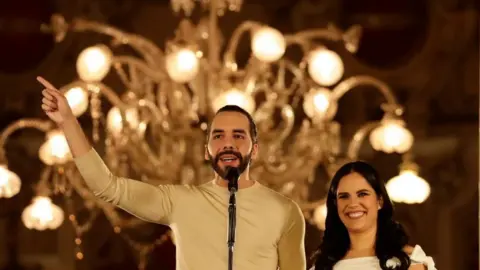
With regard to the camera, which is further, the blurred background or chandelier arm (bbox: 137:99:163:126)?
the blurred background

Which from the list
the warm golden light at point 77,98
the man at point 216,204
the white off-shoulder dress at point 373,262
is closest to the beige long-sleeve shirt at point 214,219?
the man at point 216,204

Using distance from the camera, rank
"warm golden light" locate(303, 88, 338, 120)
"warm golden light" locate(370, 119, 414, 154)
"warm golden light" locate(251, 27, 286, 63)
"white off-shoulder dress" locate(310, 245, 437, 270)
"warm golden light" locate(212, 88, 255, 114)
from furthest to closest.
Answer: "warm golden light" locate(370, 119, 414, 154), "warm golden light" locate(303, 88, 338, 120), "warm golden light" locate(251, 27, 286, 63), "warm golden light" locate(212, 88, 255, 114), "white off-shoulder dress" locate(310, 245, 437, 270)

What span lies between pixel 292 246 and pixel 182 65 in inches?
94.9

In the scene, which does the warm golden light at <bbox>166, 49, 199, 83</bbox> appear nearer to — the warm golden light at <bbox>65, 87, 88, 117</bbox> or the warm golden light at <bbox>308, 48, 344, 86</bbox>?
the warm golden light at <bbox>65, 87, 88, 117</bbox>

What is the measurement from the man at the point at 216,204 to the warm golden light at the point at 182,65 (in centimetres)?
226

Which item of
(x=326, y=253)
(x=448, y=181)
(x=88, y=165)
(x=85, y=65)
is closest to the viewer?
(x=88, y=165)

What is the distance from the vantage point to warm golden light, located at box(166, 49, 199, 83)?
15.7 feet

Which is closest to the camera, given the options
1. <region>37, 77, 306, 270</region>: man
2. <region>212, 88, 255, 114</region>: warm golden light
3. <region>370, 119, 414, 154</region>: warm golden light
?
<region>37, 77, 306, 270</region>: man

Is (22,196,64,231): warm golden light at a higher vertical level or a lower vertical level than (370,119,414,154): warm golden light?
lower

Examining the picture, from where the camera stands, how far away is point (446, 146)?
6.82m

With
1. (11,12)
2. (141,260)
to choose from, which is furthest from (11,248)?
(11,12)

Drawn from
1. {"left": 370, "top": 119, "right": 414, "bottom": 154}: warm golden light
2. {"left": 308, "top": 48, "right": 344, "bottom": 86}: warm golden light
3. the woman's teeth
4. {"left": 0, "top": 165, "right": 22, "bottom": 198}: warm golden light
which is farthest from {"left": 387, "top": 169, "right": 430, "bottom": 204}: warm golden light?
the woman's teeth

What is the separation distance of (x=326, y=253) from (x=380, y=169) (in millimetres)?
4100

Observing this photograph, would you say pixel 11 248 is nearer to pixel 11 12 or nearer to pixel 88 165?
pixel 11 12
